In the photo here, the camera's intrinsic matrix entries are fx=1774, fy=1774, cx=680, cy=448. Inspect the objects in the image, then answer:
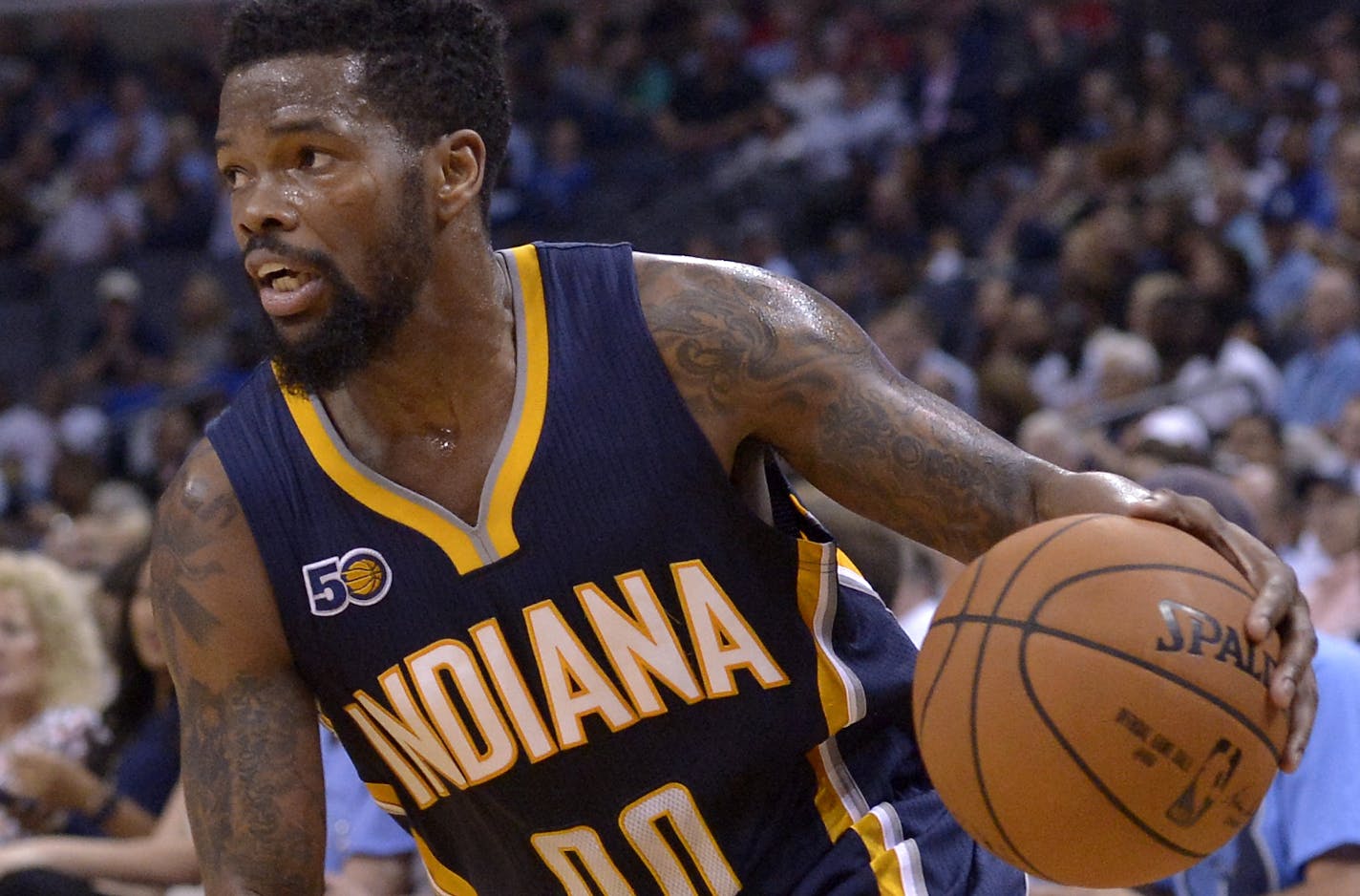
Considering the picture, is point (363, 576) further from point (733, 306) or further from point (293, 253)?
point (733, 306)

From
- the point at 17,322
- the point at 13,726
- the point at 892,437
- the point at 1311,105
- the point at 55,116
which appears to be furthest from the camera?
the point at 55,116

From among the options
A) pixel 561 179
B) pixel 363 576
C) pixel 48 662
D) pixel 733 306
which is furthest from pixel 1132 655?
pixel 561 179

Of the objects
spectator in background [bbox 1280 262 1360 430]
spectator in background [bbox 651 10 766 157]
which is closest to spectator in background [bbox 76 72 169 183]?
spectator in background [bbox 651 10 766 157]

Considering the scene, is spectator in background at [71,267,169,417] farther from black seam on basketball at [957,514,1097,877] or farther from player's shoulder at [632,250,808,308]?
black seam on basketball at [957,514,1097,877]

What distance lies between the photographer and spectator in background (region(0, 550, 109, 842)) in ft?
17.3

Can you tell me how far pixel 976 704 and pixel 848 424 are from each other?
17.2 inches

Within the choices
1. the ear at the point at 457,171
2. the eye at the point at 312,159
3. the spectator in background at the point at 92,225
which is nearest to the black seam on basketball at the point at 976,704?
the ear at the point at 457,171

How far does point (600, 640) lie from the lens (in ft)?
8.18

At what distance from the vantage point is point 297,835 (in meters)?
2.52

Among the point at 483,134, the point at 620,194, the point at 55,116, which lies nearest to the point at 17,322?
the point at 55,116

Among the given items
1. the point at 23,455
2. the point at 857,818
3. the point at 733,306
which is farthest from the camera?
the point at 23,455

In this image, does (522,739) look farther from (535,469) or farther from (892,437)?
(892,437)

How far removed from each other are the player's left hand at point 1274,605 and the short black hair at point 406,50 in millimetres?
1106

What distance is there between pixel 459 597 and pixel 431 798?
0.34 meters
